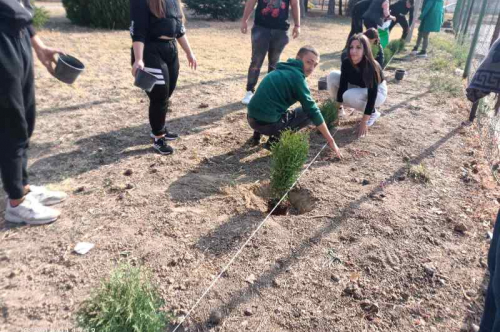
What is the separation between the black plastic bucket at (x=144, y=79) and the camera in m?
3.12

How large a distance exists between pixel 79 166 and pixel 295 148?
2.17 meters

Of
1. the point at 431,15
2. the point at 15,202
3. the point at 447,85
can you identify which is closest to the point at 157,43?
the point at 15,202

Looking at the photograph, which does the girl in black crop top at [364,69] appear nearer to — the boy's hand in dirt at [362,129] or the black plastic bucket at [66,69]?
the boy's hand in dirt at [362,129]

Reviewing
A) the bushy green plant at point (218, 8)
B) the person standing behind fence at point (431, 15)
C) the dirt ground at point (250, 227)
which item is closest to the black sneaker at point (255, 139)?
the dirt ground at point (250, 227)

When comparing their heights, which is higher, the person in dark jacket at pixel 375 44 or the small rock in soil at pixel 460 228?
the person in dark jacket at pixel 375 44

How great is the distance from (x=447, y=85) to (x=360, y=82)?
290 cm

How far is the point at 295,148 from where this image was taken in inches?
119

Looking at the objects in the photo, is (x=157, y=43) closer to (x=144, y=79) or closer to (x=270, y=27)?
(x=144, y=79)

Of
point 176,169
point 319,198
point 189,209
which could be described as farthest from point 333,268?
point 176,169

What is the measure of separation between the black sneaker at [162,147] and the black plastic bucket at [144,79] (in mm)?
815

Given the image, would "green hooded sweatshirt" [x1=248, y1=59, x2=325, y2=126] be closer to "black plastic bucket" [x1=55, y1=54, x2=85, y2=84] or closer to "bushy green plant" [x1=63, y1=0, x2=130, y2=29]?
"black plastic bucket" [x1=55, y1=54, x2=85, y2=84]

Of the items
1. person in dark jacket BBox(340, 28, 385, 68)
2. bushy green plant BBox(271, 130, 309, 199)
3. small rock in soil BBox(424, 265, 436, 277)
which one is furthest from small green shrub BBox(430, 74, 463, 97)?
small rock in soil BBox(424, 265, 436, 277)

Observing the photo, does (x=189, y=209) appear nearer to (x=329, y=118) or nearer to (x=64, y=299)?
(x=64, y=299)

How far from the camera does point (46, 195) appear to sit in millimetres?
2986
